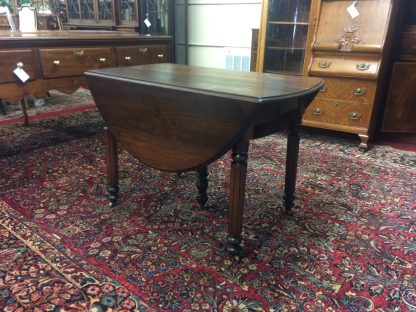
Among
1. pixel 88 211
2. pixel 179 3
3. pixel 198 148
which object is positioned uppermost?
pixel 179 3

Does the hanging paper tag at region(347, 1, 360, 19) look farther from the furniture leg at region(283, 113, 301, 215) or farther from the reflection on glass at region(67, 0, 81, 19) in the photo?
the reflection on glass at region(67, 0, 81, 19)

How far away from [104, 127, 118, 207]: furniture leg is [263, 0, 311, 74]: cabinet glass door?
1.96 meters

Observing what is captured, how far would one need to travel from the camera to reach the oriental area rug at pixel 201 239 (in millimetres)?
1198

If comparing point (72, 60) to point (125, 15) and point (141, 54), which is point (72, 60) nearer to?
point (141, 54)

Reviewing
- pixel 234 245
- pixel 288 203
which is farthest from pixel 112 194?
pixel 288 203

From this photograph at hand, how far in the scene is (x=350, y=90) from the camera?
2668 mm

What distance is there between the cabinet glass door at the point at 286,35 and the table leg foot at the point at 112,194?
201 centimetres

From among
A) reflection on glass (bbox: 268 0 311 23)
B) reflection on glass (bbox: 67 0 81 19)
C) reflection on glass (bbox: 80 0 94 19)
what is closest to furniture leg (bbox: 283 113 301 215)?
reflection on glass (bbox: 268 0 311 23)

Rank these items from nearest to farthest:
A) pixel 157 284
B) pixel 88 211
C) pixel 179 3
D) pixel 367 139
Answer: pixel 157 284 < pixel 88 211 < pixel 367 139 < pixel 179 3

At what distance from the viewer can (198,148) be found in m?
1.33

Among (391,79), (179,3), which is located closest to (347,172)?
(391,79)

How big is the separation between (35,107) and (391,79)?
3.48m

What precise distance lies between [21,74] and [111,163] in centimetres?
82

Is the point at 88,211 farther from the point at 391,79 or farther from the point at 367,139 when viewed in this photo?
the point at 391,79
